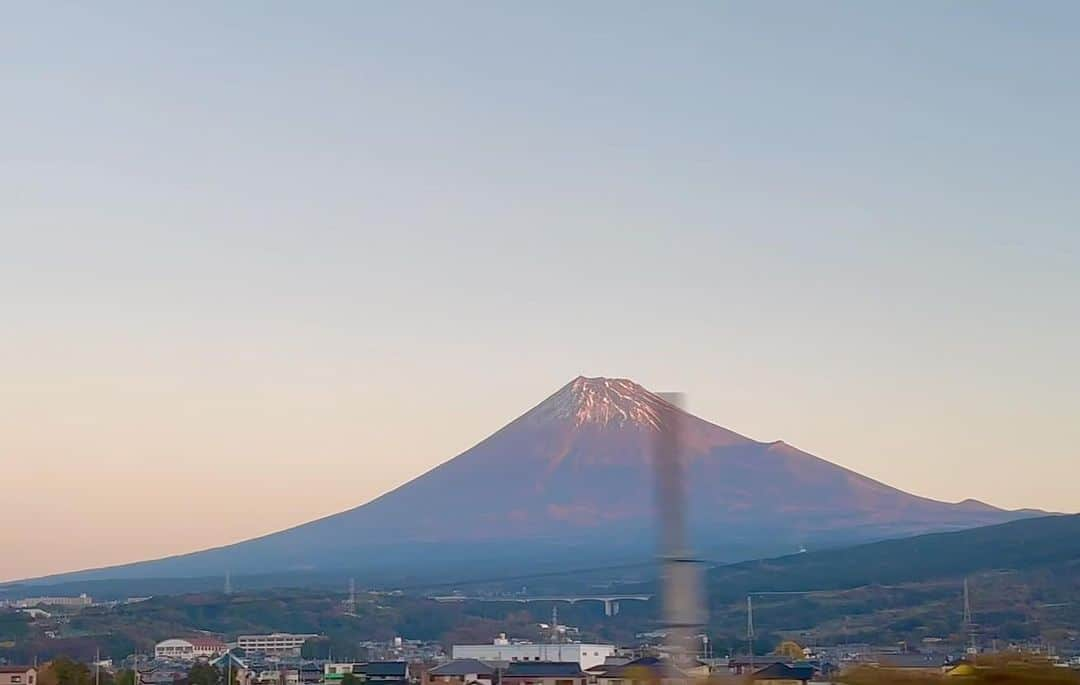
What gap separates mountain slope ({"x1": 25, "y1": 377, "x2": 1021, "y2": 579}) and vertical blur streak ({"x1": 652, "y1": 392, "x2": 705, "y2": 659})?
78.7 meters

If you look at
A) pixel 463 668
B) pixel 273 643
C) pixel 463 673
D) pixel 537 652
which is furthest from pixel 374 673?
pixel 273 643

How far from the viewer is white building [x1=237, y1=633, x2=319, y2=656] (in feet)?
121

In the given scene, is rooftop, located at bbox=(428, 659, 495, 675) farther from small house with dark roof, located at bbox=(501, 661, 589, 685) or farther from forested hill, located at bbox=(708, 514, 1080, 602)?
forested hill, located at bbox=(708, 514, 1080, 602)

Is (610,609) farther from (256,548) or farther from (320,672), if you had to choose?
(256,548)

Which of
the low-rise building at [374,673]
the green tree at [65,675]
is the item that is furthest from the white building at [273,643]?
the green tree at [65,675]

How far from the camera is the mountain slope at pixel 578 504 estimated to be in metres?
90.0

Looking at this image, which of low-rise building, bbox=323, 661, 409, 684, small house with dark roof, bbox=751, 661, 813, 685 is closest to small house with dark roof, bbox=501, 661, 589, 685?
low-rise building, bbox=323, 661, 409, 684

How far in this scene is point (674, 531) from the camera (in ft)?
19.1

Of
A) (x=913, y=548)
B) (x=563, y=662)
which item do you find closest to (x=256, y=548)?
(x=913, y=548)

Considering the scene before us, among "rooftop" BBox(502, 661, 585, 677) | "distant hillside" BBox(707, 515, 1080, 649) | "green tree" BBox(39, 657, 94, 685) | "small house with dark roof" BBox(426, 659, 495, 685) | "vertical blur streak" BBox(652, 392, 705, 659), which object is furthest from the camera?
"distant hillside" BBox(707, 515, 1080, 649)

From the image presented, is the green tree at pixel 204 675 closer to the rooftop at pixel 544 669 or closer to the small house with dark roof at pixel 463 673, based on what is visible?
the small house with dark roof at pixel 463 673

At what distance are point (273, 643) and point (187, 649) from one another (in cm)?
354

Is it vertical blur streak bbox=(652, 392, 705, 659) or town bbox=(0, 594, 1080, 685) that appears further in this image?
town bbox=(0, 594, 1080, 685)

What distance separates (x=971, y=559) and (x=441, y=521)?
46.8 meters
